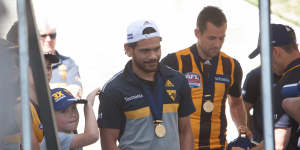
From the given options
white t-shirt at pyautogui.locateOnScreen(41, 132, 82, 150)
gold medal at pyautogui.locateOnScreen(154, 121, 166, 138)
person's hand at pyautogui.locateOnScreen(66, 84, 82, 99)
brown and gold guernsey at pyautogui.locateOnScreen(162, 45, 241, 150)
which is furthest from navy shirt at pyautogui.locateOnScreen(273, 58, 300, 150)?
person's hand at pyautogui.locateOnScreen(66, 84, 82, 99)

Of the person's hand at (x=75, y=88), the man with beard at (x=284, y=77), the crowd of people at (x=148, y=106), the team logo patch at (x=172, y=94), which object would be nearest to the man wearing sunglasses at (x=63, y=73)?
the person's hand at (x=75, y=88)

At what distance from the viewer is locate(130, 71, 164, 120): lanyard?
3213 mm

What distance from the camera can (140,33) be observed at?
326 cm

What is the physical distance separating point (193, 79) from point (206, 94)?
5.6 inches

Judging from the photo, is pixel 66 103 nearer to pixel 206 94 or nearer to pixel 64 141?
pixel 64 141

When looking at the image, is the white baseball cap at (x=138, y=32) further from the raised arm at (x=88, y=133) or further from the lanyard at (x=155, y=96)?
the raised arm at (x=88, y=133)

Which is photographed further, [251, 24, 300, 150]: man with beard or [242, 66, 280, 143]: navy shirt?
[242, 66, 280, 143]: navy shirt

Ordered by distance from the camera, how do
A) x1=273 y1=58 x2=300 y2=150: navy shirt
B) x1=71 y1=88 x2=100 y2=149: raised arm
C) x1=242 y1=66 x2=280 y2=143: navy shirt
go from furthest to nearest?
x1=242 y1=66 x2=280 y2=143: navy shirt → x1=71 y1=88 x2=100 y2=149: raised arm → x1=273 y1=58 x2=300 y2=150: navy shirt

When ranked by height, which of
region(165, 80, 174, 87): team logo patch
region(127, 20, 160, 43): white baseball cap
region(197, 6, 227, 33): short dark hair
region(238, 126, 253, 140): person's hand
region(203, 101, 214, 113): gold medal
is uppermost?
region(197, 6, 227, 33): short dark hair

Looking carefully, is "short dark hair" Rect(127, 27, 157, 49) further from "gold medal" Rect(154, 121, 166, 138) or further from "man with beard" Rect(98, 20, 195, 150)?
"gold medal" Rect(154, 121, 166, 138)

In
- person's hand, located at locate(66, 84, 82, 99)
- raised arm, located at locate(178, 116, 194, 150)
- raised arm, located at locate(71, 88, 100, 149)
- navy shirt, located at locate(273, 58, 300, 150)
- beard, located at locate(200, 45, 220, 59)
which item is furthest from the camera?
person's hand, located at locate(66, 84, 82, 99)

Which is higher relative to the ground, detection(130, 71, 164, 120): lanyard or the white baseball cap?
the white baseball cap

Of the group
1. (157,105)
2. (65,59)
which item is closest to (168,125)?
(157,105)

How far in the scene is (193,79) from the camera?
4121 mm
